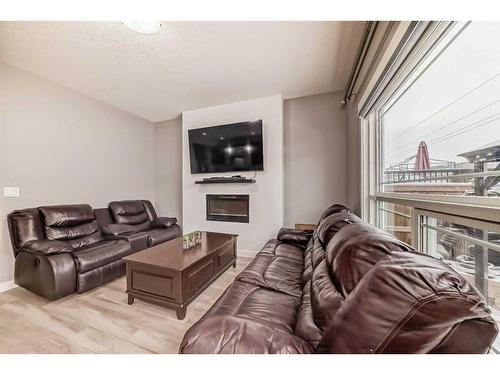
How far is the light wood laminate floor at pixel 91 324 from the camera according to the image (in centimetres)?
142

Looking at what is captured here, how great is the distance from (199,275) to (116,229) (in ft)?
5.90

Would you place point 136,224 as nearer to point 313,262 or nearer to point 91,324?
point 91,324

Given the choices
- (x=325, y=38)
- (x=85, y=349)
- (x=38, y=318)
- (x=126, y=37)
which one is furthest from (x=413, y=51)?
(x=38, y=318)

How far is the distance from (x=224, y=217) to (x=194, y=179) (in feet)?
3.13

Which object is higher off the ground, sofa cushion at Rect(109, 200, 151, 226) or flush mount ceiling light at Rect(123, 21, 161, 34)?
flush mount ceiling light at Rect(123, 21, 161, 34)

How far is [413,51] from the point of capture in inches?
46.4

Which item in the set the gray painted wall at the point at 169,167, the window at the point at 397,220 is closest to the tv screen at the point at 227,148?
the gray painted wall at the point at 169,167

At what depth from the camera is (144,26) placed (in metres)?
1.74

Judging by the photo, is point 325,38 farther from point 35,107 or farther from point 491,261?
point 35,107

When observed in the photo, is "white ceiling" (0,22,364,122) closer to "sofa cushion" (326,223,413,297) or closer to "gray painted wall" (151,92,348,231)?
"gray painted wall" (151,92,348,231)

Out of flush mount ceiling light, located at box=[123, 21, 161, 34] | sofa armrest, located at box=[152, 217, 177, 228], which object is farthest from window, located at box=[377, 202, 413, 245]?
sofa armrest, located at box=[152, 217, 177, 228]

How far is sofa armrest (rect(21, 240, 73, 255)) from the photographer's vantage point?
2.02 m

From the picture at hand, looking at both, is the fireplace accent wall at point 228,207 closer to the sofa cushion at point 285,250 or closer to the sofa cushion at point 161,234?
the sofa cushion at point 161,234

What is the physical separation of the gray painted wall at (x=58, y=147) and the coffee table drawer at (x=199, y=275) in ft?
7.55
